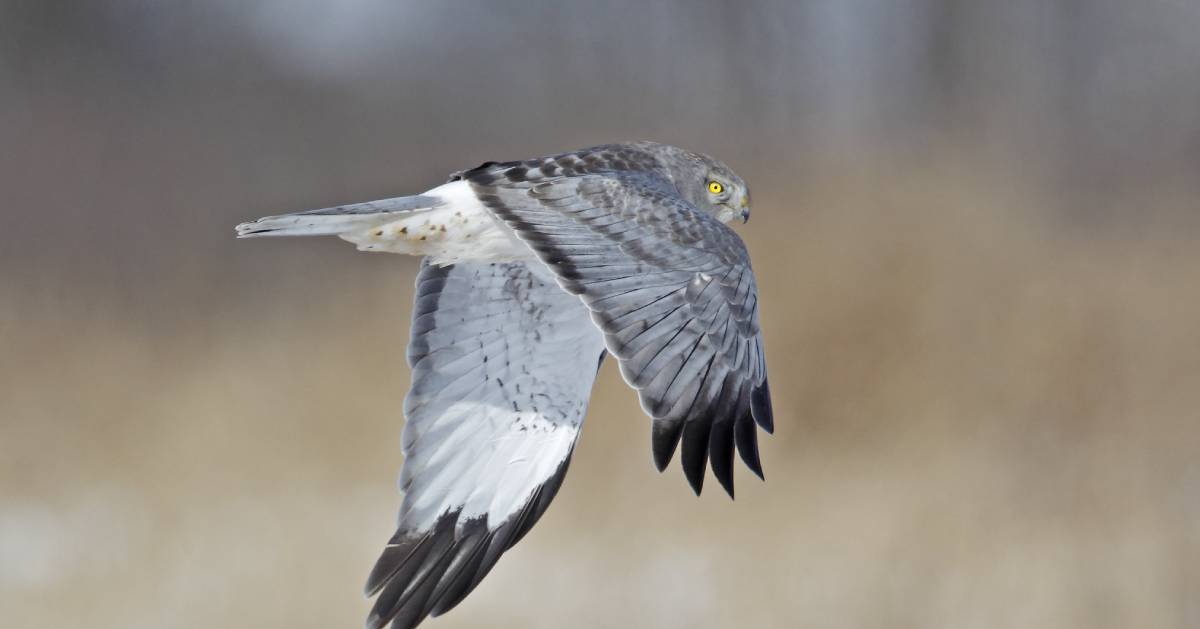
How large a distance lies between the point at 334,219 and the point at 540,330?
703 millimetres

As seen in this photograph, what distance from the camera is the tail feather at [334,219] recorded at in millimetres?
2227

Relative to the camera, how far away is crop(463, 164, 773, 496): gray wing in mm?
2031

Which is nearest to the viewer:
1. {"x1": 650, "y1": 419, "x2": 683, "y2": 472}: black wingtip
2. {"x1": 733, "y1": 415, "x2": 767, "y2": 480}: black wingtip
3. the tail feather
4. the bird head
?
{"x1": 650, "y1": 419, "x2": 683, "y2": 472}: black wingtip

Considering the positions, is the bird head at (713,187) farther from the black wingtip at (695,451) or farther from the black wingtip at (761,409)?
the black wingtip at (695,451)

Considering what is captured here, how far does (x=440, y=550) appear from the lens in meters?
2.66

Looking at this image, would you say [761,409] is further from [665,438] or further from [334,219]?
[334,219]

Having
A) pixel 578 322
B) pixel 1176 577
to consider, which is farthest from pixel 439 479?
pixel 1176 577

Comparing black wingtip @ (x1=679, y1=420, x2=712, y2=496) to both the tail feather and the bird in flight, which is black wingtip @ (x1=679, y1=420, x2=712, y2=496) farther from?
the tail feather

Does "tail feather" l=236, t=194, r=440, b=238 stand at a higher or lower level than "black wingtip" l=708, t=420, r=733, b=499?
higher

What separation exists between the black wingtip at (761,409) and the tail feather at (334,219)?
31.6 inches

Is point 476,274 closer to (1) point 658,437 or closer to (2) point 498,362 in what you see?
(2) point 498,362

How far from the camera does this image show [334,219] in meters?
2.33

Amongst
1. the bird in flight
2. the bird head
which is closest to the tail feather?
the bird in flight

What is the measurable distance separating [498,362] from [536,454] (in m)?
0.24
